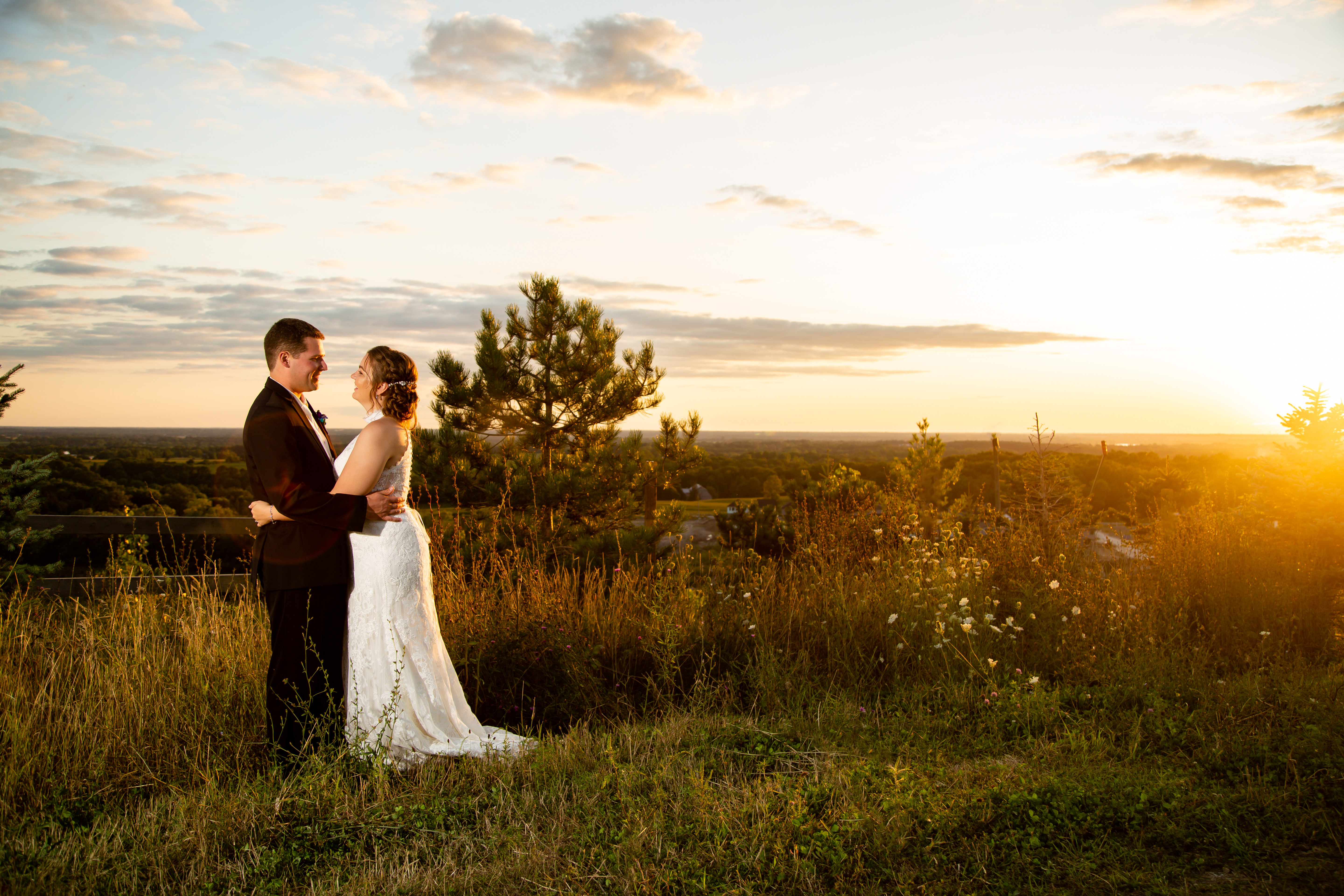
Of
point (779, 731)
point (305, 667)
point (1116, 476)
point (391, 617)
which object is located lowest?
point (779, 731)

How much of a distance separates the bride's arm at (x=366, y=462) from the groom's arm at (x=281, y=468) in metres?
0.08

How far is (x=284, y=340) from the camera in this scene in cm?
358

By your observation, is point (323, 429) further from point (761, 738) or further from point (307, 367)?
point (761, 738)

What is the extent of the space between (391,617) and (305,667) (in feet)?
1.34

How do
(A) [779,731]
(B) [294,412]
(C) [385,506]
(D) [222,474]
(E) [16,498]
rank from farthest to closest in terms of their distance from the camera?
(D) [222,474] → (E) [16,498] → (A) [779,731] → (C) [385,506] → (B) [294,412]

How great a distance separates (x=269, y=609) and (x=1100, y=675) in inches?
180

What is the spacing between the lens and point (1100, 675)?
4.79m

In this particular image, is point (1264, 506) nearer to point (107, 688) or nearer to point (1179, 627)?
point (1179, 627)

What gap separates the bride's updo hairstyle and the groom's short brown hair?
306 mm

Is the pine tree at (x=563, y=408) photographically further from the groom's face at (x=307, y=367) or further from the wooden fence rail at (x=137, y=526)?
the groom's face at (x=307, y=367)

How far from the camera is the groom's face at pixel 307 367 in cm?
360

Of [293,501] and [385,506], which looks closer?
[293,501]

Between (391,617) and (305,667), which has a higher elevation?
(391,617)

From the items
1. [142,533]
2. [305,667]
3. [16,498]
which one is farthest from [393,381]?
[142,533]
